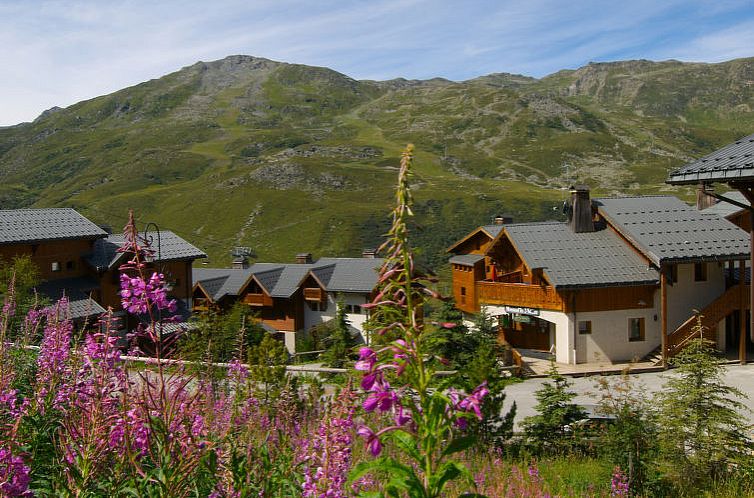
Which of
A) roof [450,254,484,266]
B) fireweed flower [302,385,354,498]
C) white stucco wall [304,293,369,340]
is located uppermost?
fireweed flower [302,385,354,498]

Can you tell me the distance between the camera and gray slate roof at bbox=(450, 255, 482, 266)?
40.0 metres

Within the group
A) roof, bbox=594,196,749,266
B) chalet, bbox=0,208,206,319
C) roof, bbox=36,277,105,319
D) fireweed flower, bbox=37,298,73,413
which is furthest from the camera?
chalet, bbox=0,208,206,319

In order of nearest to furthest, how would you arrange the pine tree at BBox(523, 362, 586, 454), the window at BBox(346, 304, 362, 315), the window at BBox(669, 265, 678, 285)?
the pine tree at BBox(523, 362, 586, 454) → the window at BBox(669, 265, 678, 285) → the window at BBox(346, 304, 362, 315)

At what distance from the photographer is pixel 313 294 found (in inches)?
1876

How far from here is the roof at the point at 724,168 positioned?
30.9ft

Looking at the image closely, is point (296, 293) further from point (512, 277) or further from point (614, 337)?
point (614, 337)

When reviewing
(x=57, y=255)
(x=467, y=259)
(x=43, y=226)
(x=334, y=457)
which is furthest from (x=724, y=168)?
(x=43, y=226)

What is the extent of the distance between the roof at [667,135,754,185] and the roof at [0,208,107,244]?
36.4 metres

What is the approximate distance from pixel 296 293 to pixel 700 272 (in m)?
28.3

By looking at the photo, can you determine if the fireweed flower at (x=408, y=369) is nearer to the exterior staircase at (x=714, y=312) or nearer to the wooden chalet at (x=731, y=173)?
the wooden chalet at (x=731, y=173)

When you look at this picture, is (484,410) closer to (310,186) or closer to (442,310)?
(442,310)

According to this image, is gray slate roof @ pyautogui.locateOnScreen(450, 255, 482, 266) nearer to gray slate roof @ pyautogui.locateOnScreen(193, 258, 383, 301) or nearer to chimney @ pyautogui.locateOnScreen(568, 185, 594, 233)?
gray slate roof @ pyautogui.locateOnScreen(193, 258, 383, 301)

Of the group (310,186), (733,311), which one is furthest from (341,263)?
(310,186)

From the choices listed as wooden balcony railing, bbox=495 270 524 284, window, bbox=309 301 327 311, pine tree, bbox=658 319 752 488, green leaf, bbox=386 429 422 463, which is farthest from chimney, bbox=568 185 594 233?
green leaf, bbox=386 429 422 463
